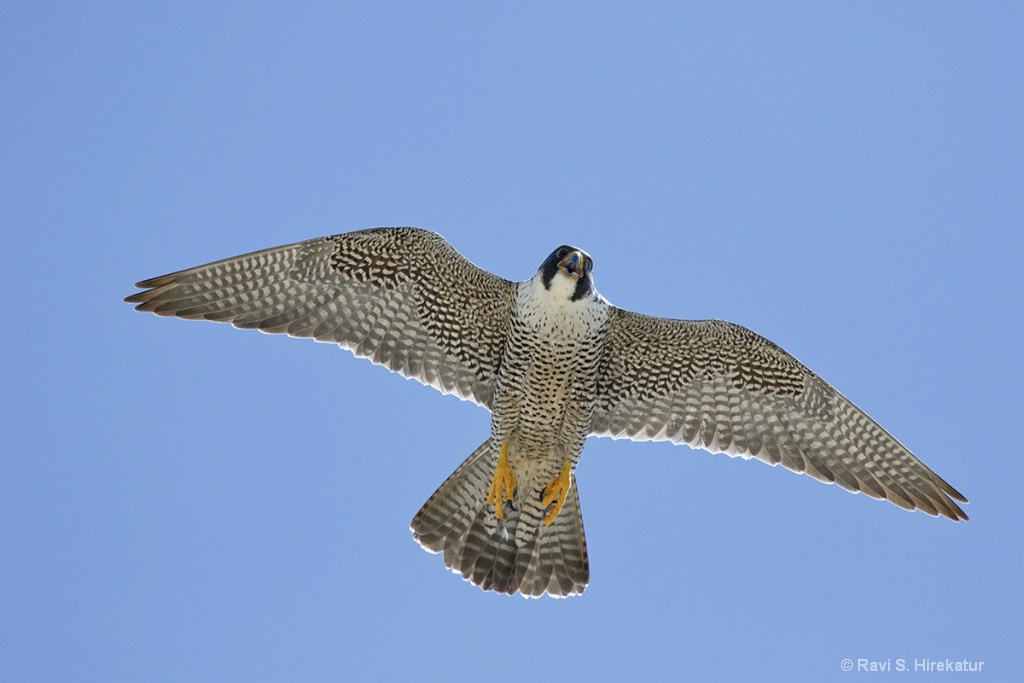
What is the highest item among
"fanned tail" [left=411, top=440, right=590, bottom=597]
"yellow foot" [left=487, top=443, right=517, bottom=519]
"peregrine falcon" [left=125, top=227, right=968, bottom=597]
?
"peregrine falcon" [left=125, top=227, right=968, bottom=597]

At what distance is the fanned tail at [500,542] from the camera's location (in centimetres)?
1185

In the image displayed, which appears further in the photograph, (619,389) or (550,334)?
(619,389)

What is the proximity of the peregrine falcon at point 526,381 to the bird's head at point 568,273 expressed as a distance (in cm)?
22

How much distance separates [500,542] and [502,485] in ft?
1.94

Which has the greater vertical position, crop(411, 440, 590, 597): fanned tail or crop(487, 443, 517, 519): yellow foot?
crop(487, 443, 517, 519): yellow foot

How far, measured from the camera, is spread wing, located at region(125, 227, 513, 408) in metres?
11.3

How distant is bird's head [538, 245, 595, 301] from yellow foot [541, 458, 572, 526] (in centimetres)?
172

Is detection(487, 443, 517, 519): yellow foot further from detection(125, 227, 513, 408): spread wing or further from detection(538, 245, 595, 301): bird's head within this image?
detection(538, 245, 595, 301): bird's head

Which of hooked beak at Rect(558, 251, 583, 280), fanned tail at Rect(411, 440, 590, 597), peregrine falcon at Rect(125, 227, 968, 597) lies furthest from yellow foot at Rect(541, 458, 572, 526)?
hooked beak at Rect(558, 251, 583, 280)

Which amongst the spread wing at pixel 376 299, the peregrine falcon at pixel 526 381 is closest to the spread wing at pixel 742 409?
the peregrine falcon at pixel 526 381

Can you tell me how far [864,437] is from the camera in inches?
464

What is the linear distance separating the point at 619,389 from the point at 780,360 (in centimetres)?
152

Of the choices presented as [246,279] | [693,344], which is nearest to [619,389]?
[693,344]

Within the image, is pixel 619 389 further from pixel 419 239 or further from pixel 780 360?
pixel 419 239
